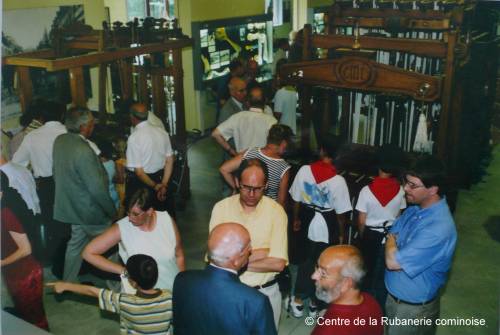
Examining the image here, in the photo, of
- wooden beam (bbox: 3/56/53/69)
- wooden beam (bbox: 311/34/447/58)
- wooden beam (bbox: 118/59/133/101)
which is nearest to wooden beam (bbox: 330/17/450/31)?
wooden beam (bbox: 311/34/447/58)

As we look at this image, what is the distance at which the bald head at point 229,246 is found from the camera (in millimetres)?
2176

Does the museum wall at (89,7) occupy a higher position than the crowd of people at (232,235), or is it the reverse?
the museum wall at (89,7)

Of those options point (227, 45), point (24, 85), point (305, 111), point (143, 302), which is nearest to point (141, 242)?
point (143, 302)

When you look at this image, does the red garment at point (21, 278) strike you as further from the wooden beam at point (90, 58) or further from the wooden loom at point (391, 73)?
the wooden loom at point (391, 73)

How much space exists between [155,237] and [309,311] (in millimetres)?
1518

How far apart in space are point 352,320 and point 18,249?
6.42ft

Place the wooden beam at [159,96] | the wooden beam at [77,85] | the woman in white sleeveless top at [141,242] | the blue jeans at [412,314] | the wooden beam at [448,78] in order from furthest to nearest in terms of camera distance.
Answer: the wooden beam at [159,96] → the wooden beam at [77,85] → the wooden beam at [448,78] → the woman in white sleeveless top at [141,242] → the blue jeans at [412,314]

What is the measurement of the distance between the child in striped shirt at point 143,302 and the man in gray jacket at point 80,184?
57.3 inches

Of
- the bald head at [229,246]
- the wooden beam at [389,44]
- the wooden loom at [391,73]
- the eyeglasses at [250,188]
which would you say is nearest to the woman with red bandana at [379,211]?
the wooden loom at [391,73]

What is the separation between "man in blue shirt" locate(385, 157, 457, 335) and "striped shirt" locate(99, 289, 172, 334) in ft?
3.69

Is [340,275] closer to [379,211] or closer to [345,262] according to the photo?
[345,262]

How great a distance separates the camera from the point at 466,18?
4418 mm

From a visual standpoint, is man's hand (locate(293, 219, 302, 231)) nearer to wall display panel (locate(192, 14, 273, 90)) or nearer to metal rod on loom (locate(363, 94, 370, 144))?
metal rod on loom (locate(363, 94, 370, 144))

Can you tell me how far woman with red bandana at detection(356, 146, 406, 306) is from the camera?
350 cm
